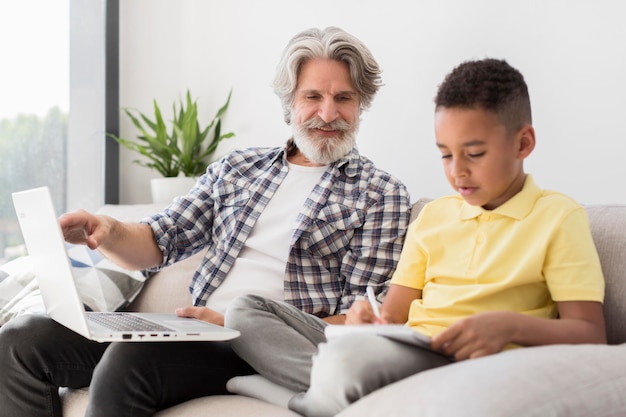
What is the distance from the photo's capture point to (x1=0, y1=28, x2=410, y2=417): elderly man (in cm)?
170

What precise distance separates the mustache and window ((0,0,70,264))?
5.27 feet

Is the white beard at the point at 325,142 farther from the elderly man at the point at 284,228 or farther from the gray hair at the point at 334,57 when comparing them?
the gray hair at the point at 334,57

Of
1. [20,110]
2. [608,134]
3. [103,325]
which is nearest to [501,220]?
[608,134]

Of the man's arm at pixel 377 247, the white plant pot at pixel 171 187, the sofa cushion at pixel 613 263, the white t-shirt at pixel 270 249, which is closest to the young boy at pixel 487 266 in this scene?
the sofa cushion at pixel 613 263

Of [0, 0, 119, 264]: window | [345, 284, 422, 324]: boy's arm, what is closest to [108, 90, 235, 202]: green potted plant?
[0, 0, 119, 264]: window

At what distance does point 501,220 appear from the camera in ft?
4.60

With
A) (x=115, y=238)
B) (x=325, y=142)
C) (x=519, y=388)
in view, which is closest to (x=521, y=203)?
(x=519, y=388)

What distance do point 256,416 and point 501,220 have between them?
54 centimetres

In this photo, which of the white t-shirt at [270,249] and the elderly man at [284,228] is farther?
the white t-shirt at [270,249]

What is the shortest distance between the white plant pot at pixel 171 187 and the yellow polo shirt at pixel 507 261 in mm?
1785

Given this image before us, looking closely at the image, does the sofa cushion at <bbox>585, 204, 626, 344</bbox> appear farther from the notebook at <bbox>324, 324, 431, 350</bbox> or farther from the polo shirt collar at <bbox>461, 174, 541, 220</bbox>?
the notebook at <bbox>324, 324, 431, 350</bbox>

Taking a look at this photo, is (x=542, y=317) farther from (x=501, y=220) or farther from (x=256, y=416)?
(x=256, y=416)

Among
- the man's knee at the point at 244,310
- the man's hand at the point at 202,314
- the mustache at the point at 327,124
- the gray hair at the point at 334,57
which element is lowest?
the man's hand at the point at 202,314

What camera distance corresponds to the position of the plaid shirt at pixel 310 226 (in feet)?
6.22
